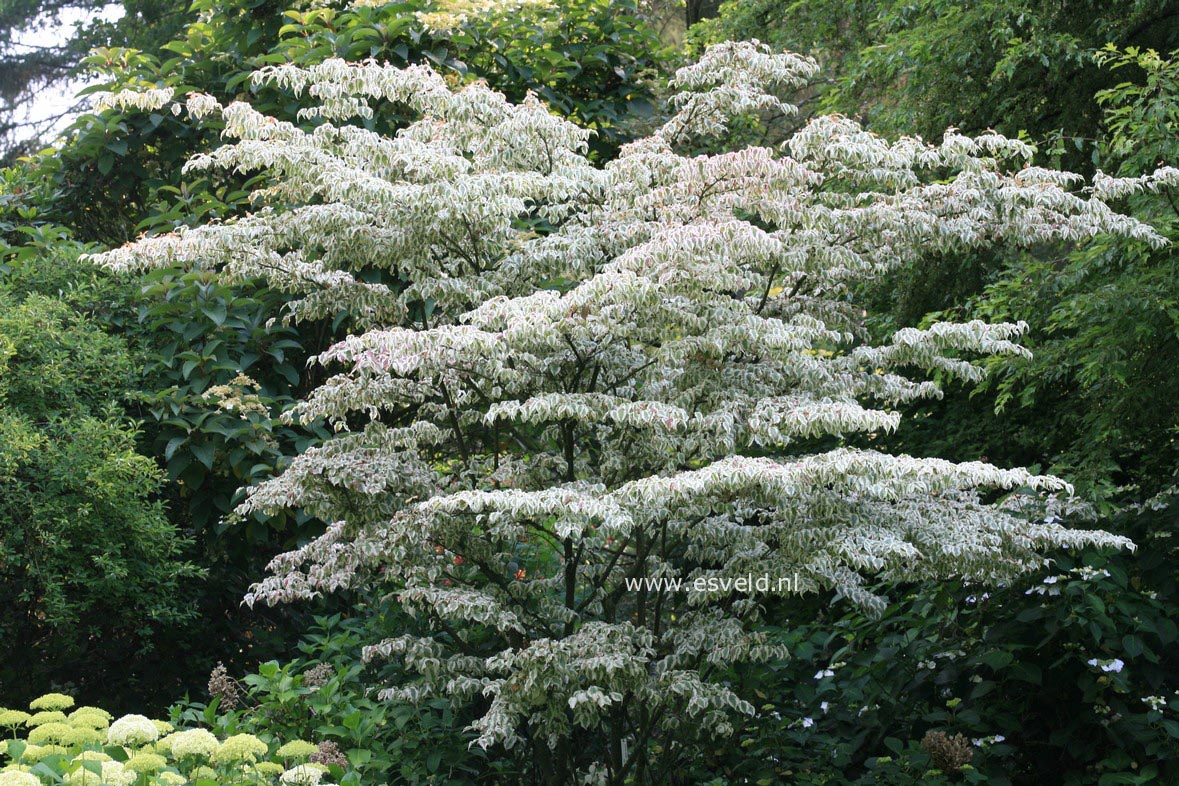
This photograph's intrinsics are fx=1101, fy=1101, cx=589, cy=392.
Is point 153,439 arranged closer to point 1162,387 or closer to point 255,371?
point 255,371

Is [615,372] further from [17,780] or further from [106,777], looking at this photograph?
[17,780]

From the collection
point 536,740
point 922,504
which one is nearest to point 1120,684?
point 922,504

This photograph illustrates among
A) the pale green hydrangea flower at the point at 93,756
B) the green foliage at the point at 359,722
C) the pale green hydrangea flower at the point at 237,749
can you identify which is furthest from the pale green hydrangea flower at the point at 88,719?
the green foliage at the point at 359,722

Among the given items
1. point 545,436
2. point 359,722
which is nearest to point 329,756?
point 359,722

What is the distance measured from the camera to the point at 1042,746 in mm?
4688

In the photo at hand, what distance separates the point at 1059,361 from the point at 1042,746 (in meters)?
1.73

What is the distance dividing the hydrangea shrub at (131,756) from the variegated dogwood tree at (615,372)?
785mm

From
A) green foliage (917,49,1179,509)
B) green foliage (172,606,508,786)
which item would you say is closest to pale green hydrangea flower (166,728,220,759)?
green foliage (172,606,508,786)

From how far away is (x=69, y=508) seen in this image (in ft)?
15.8

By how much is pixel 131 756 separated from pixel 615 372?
6.97ft

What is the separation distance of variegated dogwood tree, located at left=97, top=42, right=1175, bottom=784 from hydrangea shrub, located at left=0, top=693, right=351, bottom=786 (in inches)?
30.9

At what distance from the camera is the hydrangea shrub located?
281cm

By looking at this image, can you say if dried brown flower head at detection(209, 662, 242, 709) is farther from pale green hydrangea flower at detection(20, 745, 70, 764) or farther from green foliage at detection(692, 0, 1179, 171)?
green foliage at detection(692, 0, 1179, 171)

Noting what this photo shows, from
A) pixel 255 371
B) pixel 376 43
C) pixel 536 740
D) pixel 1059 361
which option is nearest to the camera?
pixel 536 740
